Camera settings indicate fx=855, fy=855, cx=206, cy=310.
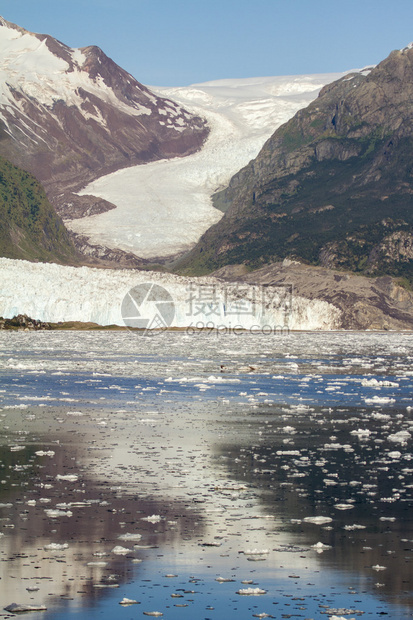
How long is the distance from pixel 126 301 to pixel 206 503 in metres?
88.4

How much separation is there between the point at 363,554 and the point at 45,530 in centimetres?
578

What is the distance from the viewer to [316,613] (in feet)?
40.2

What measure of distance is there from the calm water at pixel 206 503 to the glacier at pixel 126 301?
211 feet

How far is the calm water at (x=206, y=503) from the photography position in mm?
13008

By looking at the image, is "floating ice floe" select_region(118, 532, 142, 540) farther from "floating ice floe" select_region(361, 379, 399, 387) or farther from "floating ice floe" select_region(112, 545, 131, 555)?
"floating ice floe" select_region(361, 379, 399, 387)

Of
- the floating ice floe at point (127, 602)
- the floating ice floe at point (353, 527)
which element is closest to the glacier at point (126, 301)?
the floating ice floe at point (353, 527)

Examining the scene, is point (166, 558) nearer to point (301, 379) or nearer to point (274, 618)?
point (274, 618)

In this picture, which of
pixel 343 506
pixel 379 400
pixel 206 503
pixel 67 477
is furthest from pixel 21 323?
pixel 343 506

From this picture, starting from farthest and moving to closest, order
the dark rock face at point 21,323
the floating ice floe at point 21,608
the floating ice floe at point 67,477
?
the dark rock face at point 21,323
the floating ice floe at point 67,477
the floating ice floe at point 21,608

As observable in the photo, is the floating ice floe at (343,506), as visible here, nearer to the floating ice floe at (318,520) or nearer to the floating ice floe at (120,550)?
the floating ice floe at (318,520)

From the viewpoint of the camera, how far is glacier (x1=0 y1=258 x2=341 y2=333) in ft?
335

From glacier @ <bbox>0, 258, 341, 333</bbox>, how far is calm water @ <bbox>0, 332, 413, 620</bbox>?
6442 centimetres

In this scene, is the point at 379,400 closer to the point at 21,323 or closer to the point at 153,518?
the point at 153,518

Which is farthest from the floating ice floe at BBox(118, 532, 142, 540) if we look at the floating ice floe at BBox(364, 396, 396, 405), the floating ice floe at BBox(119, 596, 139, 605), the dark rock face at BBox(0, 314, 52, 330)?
the dark rock face at BBox(0, 314, 52, 330)
